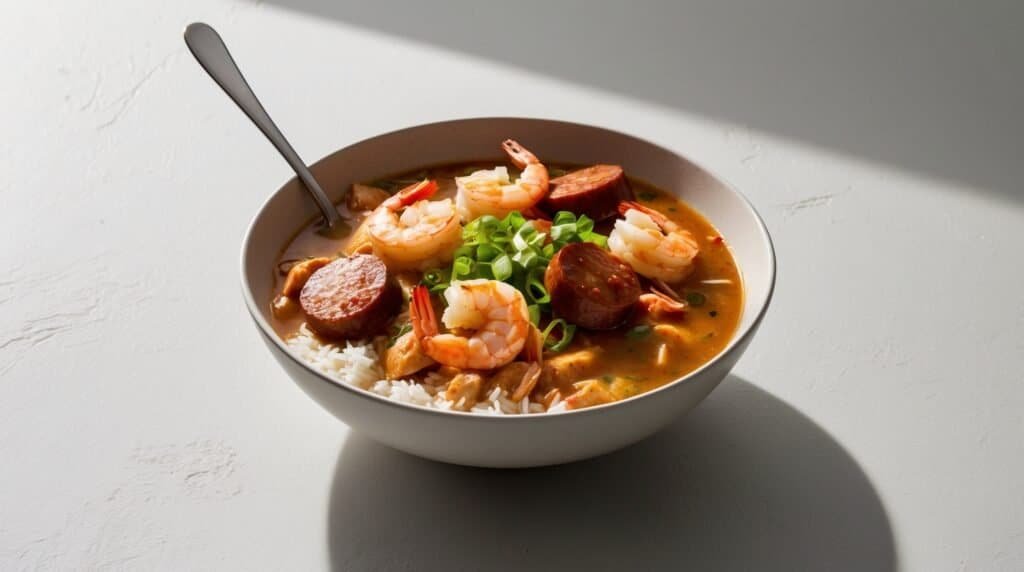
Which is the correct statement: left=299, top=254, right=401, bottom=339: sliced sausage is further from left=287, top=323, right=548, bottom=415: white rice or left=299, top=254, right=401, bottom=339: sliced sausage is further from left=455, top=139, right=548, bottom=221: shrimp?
left=455, top=139, right=548, bottom=221: shrimp

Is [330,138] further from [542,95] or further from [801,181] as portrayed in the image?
[801,181]

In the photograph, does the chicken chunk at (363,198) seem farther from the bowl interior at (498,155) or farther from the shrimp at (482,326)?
the shrimp at (482,326)

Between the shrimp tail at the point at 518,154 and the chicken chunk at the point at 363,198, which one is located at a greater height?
the chicken chunk at the point at 363,198

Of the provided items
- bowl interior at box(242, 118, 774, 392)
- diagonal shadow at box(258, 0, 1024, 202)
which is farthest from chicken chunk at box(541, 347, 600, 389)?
diagonal shadow at box(258, 0, 1024, 202)

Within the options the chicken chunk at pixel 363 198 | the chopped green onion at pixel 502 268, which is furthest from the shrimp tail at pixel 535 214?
the chicken chunk at pixel 363 198

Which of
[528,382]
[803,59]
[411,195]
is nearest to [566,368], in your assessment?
[528,382]

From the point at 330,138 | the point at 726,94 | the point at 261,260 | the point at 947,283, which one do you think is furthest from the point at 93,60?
the point at 947,283
